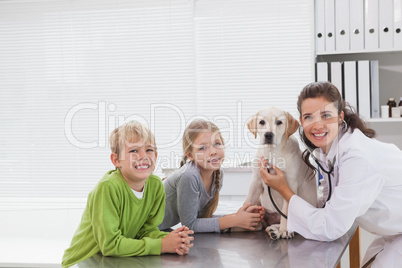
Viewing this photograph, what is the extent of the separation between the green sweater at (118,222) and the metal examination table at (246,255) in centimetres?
4

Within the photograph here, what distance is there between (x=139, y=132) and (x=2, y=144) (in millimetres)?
2850

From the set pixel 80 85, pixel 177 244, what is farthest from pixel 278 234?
pixel 80 85

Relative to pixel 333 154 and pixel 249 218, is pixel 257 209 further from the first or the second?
pixel 333 154

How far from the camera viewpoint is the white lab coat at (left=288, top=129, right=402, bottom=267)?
132 cm

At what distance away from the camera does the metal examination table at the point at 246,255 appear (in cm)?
123

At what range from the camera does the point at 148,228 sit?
4.69 ft

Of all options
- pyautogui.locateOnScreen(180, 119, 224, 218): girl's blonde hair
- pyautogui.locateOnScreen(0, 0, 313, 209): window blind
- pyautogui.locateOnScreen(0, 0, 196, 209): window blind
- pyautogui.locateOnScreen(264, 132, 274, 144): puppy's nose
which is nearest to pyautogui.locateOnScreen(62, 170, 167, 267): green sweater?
pyautogui.locateOnScreen(180, 119, 224, 218): girl's blonde hair

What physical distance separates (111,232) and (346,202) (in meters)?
0.73

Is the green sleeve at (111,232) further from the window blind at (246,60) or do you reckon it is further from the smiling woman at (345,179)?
the window blind at (246,60)

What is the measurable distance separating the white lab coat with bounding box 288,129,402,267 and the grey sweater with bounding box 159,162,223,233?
1.07 ft

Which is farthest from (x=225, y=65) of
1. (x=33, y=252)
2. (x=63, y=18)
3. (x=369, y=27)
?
(x=33, y=252)

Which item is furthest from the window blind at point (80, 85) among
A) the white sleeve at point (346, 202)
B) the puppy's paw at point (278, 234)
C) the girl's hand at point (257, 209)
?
the white sleeve at point (346, 202)

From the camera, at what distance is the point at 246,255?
Answer: 1.30m

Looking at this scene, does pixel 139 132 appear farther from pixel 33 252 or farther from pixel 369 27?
pixel 369 27
